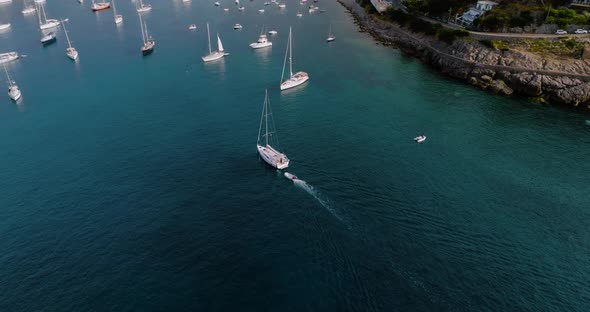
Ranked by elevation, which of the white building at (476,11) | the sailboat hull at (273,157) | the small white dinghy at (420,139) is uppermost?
the white building at (476,11)

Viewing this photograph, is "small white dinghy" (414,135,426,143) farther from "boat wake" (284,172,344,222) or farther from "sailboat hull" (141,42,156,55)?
"sailboat hull" (141,42,156,55)

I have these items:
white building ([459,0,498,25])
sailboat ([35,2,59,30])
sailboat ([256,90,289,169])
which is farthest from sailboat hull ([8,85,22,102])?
white building ([459,0,498,25])

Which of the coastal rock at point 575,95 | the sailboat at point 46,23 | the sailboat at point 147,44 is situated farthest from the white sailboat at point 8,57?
the coastal rock at point 575,95

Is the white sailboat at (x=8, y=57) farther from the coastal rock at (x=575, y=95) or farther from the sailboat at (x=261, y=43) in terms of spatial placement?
the coastal rock at (x=575, y=95)

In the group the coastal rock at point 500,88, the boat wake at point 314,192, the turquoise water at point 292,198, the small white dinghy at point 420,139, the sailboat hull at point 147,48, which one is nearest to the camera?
A: the turquoise water at point 292,198

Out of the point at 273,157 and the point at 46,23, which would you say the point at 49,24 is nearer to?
the point at 46,23

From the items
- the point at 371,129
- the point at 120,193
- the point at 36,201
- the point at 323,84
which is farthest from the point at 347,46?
the point at 36,201
